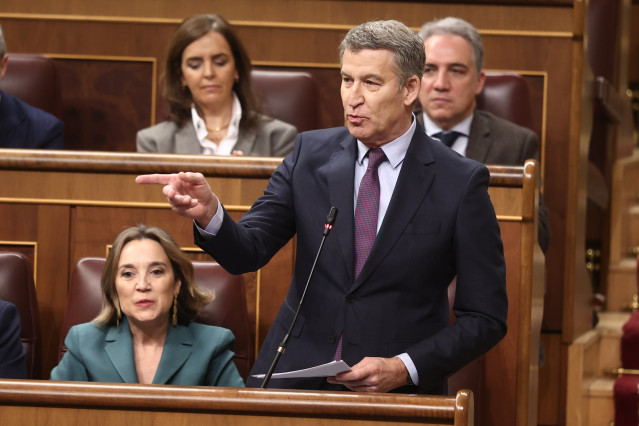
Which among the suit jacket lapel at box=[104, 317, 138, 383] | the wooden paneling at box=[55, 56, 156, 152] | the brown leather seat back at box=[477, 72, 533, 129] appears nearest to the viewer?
the suit jacket lapel at box=[104, 317, 138, 383]

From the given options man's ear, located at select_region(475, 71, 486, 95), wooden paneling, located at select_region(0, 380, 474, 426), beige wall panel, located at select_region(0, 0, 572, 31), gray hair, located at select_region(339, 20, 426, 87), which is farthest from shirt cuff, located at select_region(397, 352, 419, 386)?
beige wall panel, located at select_region(0, 0, 572, 31)

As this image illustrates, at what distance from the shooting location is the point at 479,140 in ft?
4.94

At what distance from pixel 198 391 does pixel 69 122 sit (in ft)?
3.71

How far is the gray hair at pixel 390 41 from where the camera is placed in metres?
0.93

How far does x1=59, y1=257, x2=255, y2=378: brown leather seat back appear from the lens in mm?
1209

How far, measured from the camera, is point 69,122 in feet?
5.94

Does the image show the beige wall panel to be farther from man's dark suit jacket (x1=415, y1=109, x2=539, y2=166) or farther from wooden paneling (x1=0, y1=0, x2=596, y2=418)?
man's dark suit jacket (x1=415, y1=109, x2=539, y2=166)

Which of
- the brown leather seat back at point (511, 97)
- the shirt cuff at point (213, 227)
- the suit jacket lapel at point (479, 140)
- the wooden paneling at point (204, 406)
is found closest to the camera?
the wooden paneling at point (204, 406)

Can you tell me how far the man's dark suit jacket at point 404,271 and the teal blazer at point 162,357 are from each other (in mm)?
216

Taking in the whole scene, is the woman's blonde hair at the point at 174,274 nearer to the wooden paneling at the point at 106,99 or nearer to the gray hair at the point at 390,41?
the gray hair at the point at 390,41

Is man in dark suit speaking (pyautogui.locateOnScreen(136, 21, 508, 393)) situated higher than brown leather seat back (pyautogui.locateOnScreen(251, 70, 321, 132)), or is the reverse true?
brown leather seat back (pyautogui.locateOnScreen(251, 70, 321, 132))

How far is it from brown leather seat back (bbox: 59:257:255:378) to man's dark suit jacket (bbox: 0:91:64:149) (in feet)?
1.23

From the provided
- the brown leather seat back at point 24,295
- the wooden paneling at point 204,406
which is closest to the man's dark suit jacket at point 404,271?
the wooden paneling at point 204,406

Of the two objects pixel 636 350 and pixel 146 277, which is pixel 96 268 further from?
pixel 636 350
